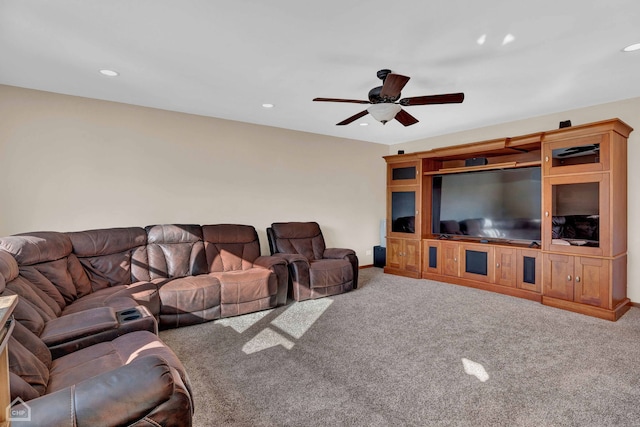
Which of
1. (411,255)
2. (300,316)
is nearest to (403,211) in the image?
(411,255)

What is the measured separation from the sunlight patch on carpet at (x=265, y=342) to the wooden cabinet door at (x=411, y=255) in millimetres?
3029

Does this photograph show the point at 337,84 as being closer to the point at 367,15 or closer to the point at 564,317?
the point at 367,15

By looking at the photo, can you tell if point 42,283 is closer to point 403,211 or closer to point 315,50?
point 315,50

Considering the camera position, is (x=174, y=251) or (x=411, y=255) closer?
(x=174, y=251)

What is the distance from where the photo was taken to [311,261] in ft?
15.4

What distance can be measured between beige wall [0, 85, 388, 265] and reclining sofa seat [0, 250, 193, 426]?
85.0 inches

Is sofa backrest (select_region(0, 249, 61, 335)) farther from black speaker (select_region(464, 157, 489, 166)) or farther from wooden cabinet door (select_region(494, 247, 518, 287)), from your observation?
black speaker (select_region(464, 157, 489, 166))

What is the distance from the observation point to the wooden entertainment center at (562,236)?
11.5ft

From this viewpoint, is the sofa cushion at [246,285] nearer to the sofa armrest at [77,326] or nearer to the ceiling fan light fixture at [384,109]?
the sofa armrest at [77,326]

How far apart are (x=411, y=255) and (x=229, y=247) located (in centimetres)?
301

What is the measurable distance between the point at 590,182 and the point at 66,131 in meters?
5.95

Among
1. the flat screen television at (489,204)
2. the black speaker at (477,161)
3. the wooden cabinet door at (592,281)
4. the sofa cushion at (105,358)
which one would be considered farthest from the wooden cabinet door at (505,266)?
the sofa cushion at (105,358)

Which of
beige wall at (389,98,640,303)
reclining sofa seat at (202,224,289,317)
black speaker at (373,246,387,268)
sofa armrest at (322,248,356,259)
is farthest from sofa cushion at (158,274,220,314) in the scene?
beige wall at (389,98,640,303)

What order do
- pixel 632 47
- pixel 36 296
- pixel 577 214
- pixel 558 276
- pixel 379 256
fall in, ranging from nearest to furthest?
pixel 36 296 → pixel 632 47 → pixel 577 214 → pixel 558 276 → pixel 379 256
